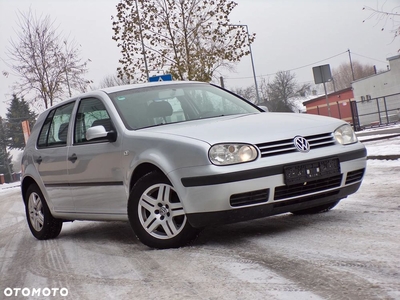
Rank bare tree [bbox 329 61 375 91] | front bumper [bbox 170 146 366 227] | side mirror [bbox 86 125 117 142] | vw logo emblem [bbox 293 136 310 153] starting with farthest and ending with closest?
bare tree [bbox 329 61 375 91] → side mirror [bbox 86 125 117 142] → vw logo emblem [bbox 293 136 310 153] → front bumper [bbox 170 146 366 227]

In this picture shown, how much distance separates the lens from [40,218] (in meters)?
7.48

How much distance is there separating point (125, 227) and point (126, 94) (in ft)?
5.99

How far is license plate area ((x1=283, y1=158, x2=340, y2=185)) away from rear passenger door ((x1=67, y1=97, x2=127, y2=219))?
5.05 feet

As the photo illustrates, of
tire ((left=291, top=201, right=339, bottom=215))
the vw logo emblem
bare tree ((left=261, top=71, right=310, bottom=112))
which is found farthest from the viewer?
bare tree ((left=261, top=71, right=310, bottom=112))

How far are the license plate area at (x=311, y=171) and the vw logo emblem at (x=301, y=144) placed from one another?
0.12 meters

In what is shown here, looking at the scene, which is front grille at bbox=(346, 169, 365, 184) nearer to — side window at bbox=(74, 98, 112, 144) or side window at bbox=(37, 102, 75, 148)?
side window at bbox=(74, 98, 112, 144)

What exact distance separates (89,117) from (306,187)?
247cm

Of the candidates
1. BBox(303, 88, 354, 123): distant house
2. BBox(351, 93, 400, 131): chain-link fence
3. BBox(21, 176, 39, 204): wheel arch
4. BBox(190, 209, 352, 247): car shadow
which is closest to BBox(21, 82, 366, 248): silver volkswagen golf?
BBox(190, 209, 352, 247): car shadow

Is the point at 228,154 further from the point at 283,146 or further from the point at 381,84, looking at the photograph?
the point at 381,84

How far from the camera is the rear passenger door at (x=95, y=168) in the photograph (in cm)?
594

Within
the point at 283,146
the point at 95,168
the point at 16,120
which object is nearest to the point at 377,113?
the point at 95,168

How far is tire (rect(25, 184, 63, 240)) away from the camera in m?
7.34

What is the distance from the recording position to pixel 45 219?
7340mm

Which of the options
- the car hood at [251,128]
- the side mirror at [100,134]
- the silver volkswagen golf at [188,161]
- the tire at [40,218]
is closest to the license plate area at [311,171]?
the silver volkswagen golf at [188,161]
